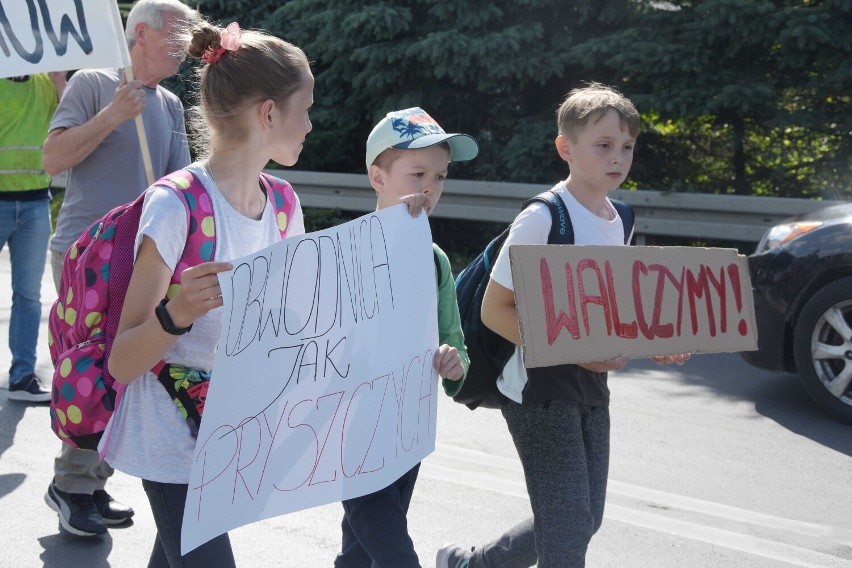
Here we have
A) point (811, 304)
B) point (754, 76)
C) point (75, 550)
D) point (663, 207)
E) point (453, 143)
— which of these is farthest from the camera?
point (754, 76)

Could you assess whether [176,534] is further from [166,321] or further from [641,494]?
[641,494]

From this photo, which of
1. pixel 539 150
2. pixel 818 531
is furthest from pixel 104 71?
pixel 539 150

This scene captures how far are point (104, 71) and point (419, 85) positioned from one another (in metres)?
8.37

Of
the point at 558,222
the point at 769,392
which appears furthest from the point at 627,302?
the point at 769,392

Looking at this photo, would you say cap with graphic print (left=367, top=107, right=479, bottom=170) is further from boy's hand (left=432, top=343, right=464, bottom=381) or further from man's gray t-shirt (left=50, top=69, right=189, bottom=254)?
man's gray t-shirt (left=50, top=69, right=189, bottom=254)

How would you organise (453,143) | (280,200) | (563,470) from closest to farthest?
(280,200) < (563,470) < (453,143)

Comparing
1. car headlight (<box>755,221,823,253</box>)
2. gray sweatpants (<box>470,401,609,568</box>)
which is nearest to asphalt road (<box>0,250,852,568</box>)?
car headlight (<box>755,221,823,253</box>)

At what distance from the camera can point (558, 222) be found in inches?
131

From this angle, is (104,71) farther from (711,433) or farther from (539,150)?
(539,150)

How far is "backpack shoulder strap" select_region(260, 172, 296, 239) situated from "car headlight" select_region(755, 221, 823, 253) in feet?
14.5

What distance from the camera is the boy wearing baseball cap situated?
3045 millimetres

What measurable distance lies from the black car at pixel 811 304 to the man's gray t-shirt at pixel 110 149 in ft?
11.7

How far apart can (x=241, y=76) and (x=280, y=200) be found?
360 millimetres

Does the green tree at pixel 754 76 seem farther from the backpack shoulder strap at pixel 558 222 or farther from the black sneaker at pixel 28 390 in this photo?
the backpack shoulder strap at pixel 558 222
